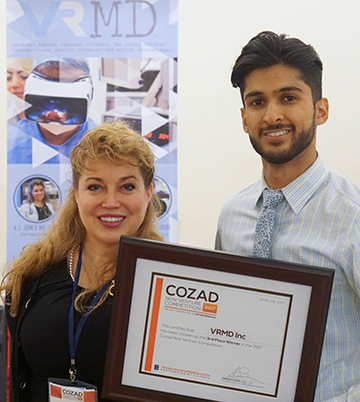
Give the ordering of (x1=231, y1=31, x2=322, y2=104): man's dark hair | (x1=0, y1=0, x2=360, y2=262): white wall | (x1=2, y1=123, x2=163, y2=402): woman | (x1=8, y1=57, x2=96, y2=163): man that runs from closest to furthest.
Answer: (x1=231, y1=31, x2=322, y2=104): man's dark hair < (x1=2, y1=123, x2=163, y2=402): woman < (x1=0, y1=0, x2=360, y2=262): white wall < (x1=8, y1=57, x2=96, y2=163): man

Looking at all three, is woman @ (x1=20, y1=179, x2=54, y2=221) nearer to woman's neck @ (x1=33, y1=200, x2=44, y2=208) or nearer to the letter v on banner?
woman's neck @ (x1=33, y1=200, x2=44, y2=208)

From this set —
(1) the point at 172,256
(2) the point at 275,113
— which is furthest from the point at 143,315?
(2) the point at 275,113

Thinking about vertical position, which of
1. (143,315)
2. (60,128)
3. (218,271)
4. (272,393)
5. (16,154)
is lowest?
(272,393)

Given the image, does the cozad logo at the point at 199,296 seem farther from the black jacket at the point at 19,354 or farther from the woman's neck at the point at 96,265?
the black jacket at the point at 19,354

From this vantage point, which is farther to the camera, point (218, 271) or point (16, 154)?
point (16, 154)

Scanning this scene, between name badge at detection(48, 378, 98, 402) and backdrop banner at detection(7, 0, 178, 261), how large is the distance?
125cm

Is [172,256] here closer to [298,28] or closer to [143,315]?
[143,315]

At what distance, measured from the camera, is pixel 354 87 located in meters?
2.45

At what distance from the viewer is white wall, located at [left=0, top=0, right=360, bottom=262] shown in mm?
2432

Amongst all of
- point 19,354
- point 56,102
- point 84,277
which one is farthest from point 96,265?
→ point 56,102

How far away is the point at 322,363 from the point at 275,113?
0.69 m

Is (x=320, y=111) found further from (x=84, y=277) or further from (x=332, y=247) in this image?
(x=84, y=277)

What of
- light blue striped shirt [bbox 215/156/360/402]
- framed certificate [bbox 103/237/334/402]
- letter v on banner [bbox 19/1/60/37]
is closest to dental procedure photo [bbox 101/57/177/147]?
letter v on banner [bbox 19/1/60/37]

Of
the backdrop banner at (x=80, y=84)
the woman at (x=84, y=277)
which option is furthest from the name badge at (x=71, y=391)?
the backdrop banner at (x=80, y=84)
